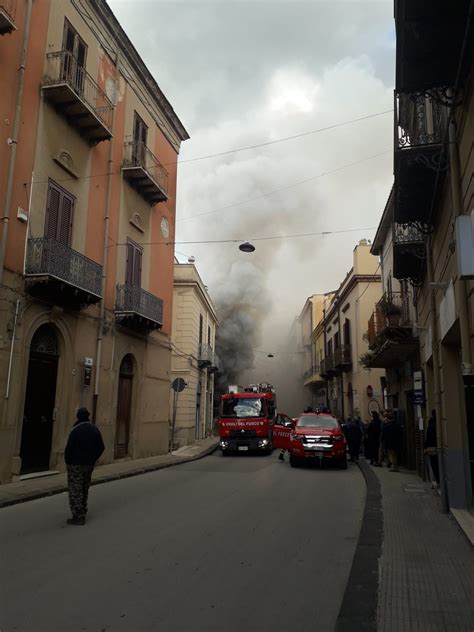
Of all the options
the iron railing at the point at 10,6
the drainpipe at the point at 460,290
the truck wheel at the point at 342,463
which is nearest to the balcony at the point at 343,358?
the truck wheel at the point at 342,463

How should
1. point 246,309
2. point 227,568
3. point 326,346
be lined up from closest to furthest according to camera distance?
point 227,568 < point 326,346 < point 246,309

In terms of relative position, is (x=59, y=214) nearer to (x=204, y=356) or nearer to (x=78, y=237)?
(x=78, y=237)

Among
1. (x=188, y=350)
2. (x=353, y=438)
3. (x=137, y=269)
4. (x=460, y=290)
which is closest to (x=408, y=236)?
(x=460, y=290)

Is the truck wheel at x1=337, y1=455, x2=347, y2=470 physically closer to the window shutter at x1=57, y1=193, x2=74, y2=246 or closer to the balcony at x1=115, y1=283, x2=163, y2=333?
the balcony at x1=115, y1=283, x2=163, y2=333

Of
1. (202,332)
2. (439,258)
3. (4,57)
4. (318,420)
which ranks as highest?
(4,57)

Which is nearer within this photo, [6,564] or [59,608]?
[59,608]

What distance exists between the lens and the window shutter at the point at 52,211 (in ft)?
42.2

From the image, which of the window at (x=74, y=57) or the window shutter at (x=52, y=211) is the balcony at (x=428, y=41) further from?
the window at (x=74, y=57)

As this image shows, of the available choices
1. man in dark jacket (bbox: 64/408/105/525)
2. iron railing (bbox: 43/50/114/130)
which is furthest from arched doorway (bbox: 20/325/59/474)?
iron railing (bbox: 43/50/114/130)

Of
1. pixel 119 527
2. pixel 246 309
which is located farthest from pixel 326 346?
pixel 119 527

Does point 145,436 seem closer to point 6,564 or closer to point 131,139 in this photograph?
point 131,139

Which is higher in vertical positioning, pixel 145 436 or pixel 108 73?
pixel 108 73

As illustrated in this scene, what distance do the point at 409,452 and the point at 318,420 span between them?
2.85 m

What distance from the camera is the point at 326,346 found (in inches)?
1582
